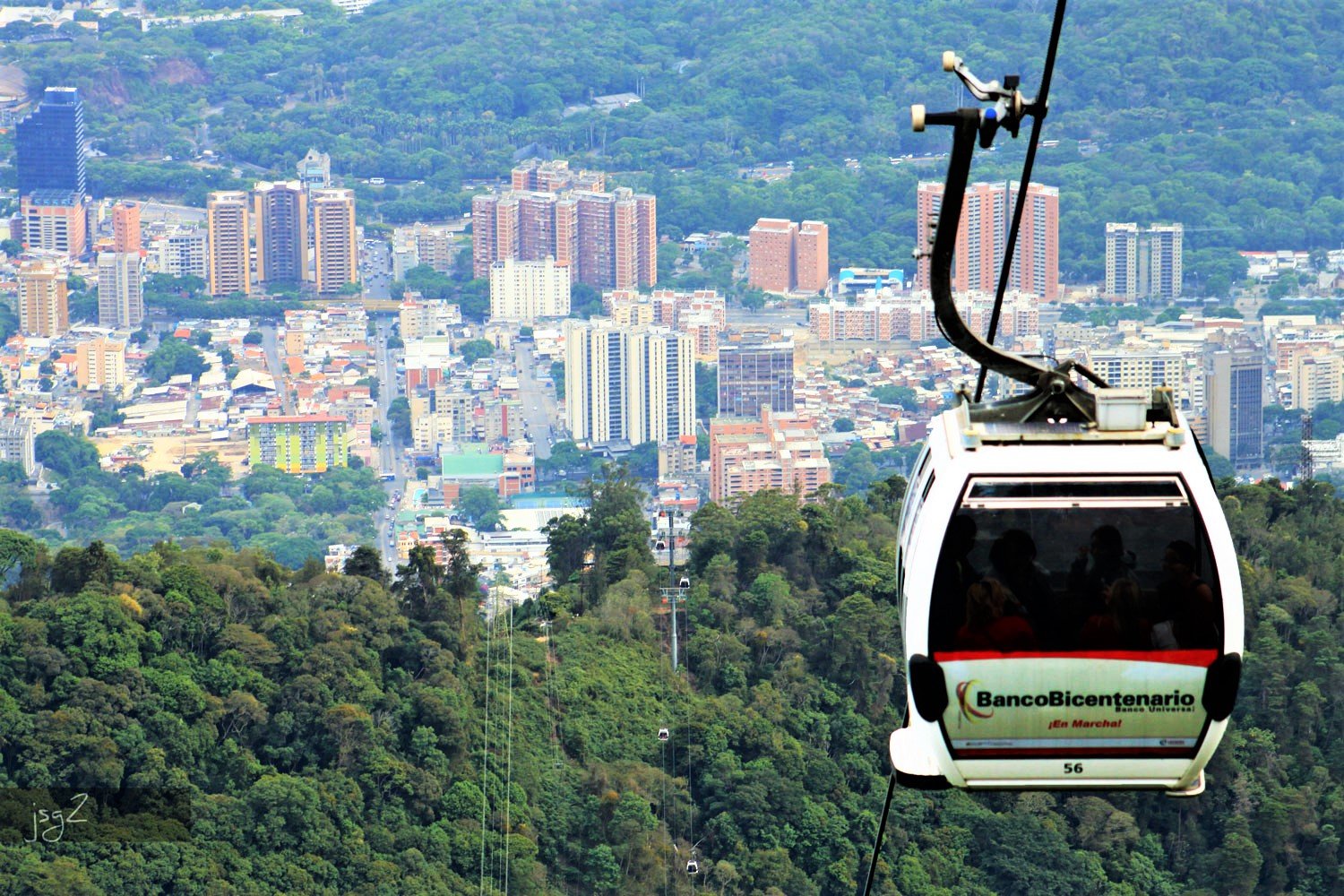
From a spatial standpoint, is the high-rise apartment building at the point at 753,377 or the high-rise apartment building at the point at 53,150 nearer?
the high-rise apartment building at the point at 753,377

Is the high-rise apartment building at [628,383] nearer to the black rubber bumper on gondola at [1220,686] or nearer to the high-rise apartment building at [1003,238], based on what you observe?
the high-rise apartment building at [1003,238]


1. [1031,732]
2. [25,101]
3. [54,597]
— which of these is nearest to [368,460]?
[25,101]

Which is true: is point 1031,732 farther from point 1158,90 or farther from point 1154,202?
point 1158,90

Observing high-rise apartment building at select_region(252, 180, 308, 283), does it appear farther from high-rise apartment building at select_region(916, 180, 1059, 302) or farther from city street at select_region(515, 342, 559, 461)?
high-rise apartment building at select_region(916, 180, 1059, 302)

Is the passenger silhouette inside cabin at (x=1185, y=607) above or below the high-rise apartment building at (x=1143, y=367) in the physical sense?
above

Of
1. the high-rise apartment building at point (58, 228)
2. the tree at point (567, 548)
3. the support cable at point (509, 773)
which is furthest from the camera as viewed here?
the high-rise apartment building at point (58, 228)

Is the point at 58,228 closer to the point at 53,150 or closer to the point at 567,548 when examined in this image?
the point at 53,150

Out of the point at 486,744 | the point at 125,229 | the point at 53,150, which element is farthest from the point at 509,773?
the point at 53,150

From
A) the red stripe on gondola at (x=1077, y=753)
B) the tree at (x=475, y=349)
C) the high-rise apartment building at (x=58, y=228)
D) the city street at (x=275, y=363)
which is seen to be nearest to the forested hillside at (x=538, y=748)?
the red stripe on gondola at (x=1077, y=753)
